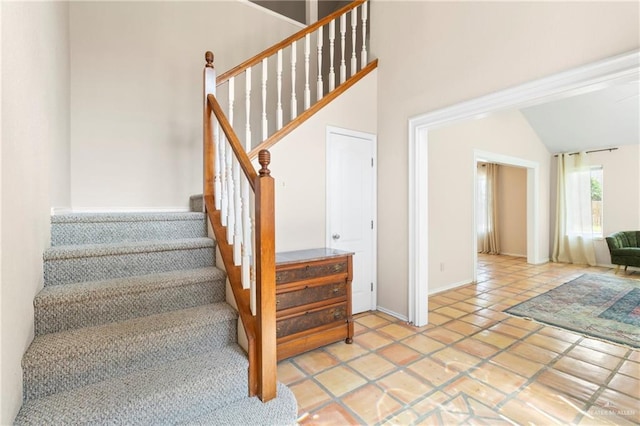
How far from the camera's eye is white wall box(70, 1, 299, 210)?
2.93m

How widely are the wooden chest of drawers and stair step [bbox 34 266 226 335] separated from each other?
578mm

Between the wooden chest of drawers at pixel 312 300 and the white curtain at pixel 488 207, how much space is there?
21.6ft

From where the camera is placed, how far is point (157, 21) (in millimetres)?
3244

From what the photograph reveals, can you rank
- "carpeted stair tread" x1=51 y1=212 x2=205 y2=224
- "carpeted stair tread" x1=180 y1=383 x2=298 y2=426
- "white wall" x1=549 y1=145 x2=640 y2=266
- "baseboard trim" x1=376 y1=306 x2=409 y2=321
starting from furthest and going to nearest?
"white wall" x1=549 y1=145 x2=640 y2=266 → "baseboard trim" x1=376 y1=306 x2=409 y2=321 → "carpeted stair tread" x1=51 y1=212 x2=205 y2=224 → "carpeted stair tread" x1=180 y1=383 x2=298 y2=426

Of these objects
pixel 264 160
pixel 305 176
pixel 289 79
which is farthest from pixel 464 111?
pixel 289 79

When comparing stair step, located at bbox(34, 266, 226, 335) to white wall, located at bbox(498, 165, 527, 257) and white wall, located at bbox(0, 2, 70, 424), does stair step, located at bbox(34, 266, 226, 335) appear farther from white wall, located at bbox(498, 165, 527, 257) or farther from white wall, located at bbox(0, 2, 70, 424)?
white wall, located at bbox(498, 165, 527, 257)

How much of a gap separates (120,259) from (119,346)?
0.63 m

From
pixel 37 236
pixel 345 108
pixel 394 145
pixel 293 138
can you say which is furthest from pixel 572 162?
pixel 37 236

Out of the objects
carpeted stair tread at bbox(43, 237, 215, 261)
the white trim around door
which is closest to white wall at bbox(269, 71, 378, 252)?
the white trim around door

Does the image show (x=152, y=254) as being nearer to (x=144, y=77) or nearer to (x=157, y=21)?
(x=144, y=77)

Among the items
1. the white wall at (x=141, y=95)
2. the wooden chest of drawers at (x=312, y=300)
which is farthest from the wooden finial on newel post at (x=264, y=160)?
the white wall at (x=141, y=95)

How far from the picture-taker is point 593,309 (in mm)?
3662

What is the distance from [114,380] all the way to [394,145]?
123 inches

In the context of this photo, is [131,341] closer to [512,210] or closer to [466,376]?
[466,376]
